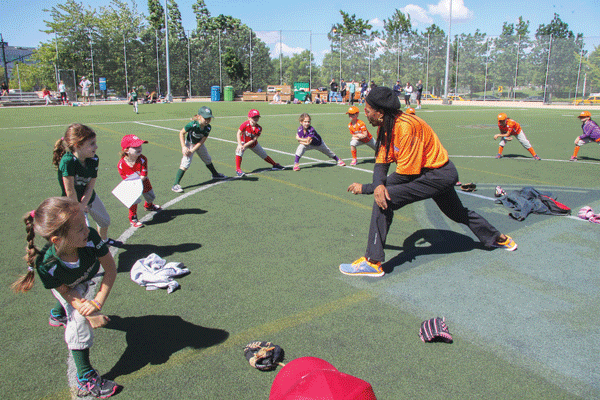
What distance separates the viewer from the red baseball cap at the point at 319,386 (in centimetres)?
119

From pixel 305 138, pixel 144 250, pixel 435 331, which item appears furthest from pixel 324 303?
pixel 305 138

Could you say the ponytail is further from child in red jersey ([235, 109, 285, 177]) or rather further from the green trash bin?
the green trash bin

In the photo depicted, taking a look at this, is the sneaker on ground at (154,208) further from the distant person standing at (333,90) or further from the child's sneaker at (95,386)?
the distant person standing at (333,90)

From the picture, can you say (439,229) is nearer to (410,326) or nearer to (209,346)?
(410,326)

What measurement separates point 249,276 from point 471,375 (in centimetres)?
255

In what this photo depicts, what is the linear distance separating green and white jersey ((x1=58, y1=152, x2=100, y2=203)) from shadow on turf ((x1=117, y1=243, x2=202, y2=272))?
0.99 m

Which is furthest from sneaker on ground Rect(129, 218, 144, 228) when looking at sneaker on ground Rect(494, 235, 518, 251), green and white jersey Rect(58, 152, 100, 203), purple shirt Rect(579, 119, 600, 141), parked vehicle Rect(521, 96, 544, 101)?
parked vehicle Rect(521, 96, 544, 101)

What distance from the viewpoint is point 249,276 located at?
488cm

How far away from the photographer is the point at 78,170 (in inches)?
184

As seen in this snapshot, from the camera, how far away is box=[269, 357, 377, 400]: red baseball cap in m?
1.19

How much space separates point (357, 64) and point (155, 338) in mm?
47335

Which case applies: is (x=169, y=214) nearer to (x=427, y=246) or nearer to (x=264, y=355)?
(x=427, y=246)

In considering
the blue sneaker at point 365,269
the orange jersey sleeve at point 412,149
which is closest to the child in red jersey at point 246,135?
the blue sneaker at point 365,269

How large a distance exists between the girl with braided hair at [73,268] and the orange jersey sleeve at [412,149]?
9.81ft
